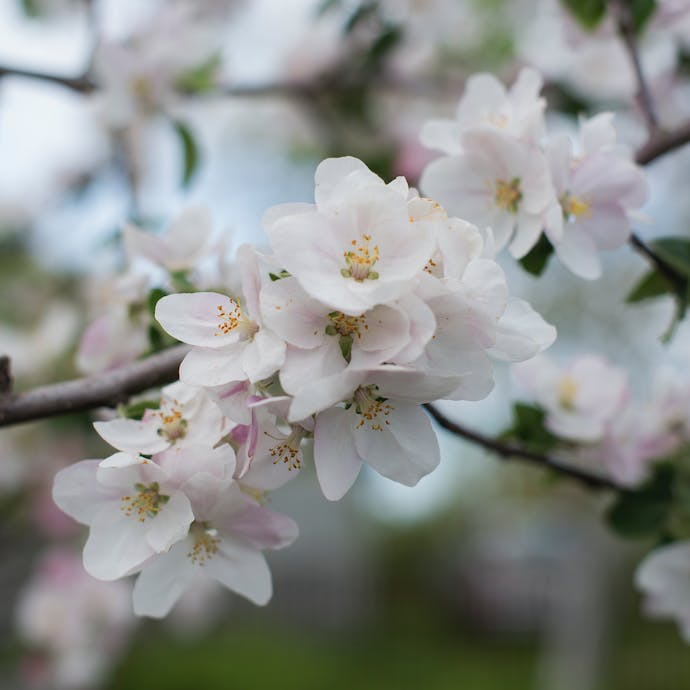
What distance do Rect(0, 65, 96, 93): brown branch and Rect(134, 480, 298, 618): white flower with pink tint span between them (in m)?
1.02

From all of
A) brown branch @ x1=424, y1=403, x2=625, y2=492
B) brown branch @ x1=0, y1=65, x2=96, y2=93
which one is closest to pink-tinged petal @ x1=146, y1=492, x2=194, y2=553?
brown branch @ x1=424, y1=403, x2=625, y2=492

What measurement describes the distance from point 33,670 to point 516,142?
110 inches

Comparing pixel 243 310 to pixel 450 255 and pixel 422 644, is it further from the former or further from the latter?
pixel 422 644

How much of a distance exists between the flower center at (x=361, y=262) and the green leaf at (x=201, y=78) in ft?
4.09

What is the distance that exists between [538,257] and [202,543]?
490 millimetres

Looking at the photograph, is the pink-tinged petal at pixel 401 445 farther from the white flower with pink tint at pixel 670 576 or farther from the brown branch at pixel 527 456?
the white flower with pink tint at pixel 670 576

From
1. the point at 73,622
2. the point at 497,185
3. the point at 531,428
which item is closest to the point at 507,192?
the point at 497,185

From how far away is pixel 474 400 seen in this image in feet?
2.32

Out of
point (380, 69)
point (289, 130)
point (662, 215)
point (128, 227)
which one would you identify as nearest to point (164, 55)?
point (128, 227)

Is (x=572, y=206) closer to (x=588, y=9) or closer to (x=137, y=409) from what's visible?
(x=137, y=409)

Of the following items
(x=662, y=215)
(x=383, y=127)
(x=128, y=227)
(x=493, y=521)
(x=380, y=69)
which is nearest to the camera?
(x=128, y=227)

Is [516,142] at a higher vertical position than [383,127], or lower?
higher

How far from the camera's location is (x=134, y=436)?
81cm

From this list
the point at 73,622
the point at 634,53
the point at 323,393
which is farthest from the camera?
the point at 73,622
